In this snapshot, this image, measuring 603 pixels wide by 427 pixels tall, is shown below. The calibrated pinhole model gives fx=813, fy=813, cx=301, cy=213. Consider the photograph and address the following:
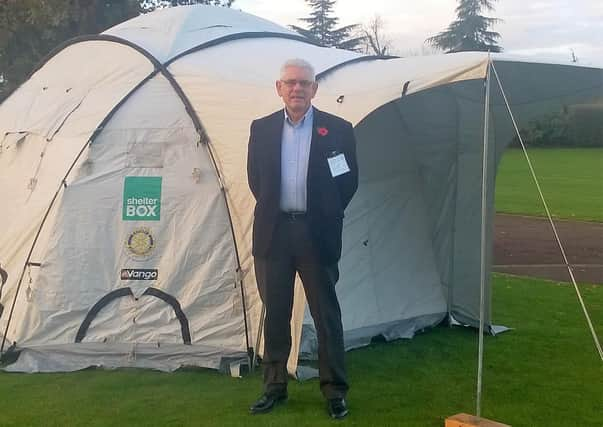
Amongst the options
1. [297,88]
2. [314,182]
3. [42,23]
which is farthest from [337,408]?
[42,23]

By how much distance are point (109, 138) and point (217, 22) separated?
68.4 inches

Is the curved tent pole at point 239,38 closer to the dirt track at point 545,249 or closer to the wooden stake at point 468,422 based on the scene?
the wooden stake at point 468,422

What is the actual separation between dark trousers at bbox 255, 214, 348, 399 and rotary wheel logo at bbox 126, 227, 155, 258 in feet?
4.48

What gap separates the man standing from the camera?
488cm

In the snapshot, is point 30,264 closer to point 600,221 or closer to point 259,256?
point 259,256

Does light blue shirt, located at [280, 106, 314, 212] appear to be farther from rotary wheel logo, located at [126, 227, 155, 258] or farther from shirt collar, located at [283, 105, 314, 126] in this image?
rotary wheel logo, located at [126, 227, 155, 258]

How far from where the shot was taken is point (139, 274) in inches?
242

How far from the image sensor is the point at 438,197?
291 inches

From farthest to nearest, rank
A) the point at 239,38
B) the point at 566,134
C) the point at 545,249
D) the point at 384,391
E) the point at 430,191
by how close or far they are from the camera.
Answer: the point at 566,134 < the point at 545,249 < the point at 430,191 < the point at 239,38 < the point at 384,391

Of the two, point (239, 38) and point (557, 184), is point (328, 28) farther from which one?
point (239, 38)

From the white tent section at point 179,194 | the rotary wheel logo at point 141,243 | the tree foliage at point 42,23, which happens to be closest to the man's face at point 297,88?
the white tent section at point 179,194

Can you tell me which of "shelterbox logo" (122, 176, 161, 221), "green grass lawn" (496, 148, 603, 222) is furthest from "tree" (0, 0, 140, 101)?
"shelterbox logo" (122, 176, 161, 221)

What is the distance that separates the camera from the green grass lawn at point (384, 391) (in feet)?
16.4

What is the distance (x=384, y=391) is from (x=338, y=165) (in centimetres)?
167
